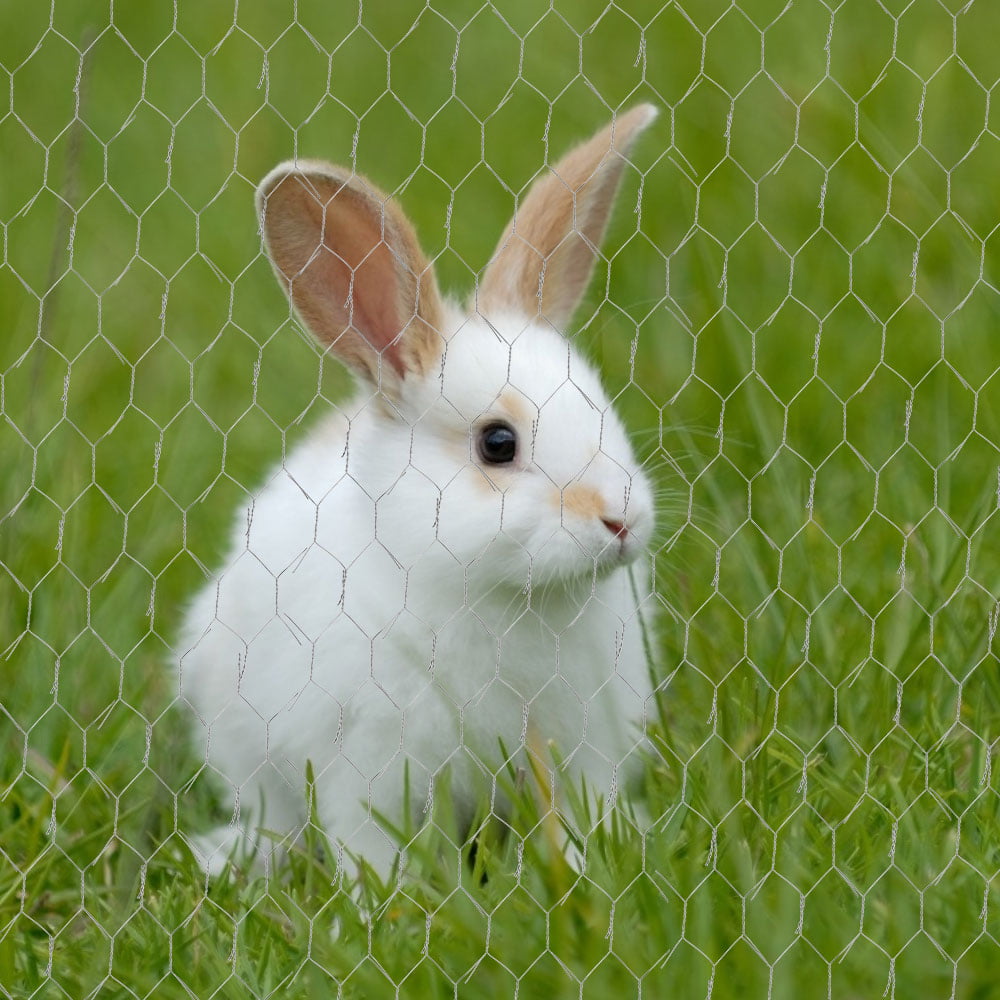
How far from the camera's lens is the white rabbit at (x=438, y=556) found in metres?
2.52

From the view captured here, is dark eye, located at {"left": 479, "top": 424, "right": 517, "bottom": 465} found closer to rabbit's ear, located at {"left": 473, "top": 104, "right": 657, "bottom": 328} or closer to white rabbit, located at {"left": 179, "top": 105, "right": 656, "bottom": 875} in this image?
white rabbit, located at {"left": 179, "top": 105, "right": 656, "bottom": 875}

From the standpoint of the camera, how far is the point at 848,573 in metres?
3.10

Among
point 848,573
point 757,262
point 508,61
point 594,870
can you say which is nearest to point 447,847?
point 594,870

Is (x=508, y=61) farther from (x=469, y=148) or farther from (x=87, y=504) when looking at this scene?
(x=87, y=504)

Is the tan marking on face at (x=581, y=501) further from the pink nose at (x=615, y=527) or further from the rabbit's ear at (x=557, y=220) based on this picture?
the rabbit's ear at (x=557, y=220)

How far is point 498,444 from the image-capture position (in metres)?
2.58

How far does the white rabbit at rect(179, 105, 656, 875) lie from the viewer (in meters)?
2.52

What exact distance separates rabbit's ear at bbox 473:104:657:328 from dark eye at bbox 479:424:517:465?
286mm

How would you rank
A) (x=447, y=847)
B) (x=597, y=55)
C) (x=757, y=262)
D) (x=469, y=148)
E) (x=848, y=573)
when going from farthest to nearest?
(x=597, y=55)
(x=469, y=148)
(x=757, y=262)
(x=848, y=573)
(x=447, y=847)

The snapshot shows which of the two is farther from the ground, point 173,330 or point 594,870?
point 594,870

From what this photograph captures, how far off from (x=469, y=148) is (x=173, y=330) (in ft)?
3.32

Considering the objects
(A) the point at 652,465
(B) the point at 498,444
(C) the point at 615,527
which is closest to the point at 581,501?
(C) the point at 615,527

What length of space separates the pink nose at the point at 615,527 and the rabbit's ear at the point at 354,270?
0.45 metres

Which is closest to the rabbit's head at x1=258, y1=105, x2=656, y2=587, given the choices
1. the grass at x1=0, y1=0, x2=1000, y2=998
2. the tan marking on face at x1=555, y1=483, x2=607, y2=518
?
the tan marking on face at x1=555, y1=483, x2=607, y2=518
